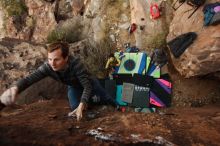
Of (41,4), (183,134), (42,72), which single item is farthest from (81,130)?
(41,4)

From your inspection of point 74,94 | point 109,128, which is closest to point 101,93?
point 74,94

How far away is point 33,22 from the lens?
8867mm

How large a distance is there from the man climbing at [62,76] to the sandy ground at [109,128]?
0.29 meters

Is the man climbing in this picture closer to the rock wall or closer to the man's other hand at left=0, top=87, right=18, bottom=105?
the man's other hand at left=0, top=87, right=18, bottom=105

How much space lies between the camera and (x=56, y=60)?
14.4ft

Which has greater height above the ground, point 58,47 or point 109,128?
point 58,47

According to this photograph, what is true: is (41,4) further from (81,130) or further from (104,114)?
(81,130)

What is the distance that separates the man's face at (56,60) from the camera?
14.2 ft

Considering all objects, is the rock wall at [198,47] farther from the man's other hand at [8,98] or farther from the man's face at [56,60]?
the man's other hand at [8,98]

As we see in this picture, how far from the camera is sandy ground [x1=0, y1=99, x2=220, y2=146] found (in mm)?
4297

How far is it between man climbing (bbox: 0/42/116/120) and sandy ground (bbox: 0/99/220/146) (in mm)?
287

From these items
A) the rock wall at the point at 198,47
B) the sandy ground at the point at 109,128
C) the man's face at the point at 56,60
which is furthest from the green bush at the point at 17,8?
the man's face at the point at 56,60

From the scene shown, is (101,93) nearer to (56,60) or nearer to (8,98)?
(56,60)

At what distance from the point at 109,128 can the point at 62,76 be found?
2.98 feet
